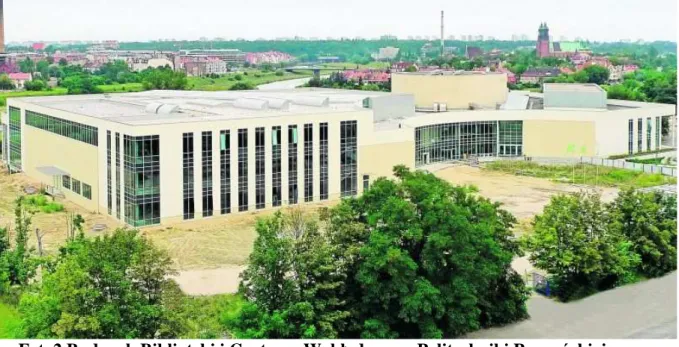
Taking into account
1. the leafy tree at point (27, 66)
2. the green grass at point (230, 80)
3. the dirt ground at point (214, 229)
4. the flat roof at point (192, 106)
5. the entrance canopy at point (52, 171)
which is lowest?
the dirt ground at point (214, 229)

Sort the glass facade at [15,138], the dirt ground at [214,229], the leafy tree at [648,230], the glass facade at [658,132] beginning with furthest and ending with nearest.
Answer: the glass facade at [658,132] → the glass facade at [15,138] → the dirt ground at [214,229] → the leafy tree at [648,230]

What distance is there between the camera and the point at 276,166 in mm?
26453

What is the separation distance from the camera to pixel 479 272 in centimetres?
1449

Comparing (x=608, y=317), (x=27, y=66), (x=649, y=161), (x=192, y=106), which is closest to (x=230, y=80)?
(x=27, y=66)

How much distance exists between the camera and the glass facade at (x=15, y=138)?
33094 millimetres

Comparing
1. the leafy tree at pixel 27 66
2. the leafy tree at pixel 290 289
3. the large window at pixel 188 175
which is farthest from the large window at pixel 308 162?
the leafy tree at pixel 27 66

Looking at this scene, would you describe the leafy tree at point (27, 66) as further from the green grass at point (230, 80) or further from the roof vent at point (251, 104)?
the roof vent at point (251, 104)

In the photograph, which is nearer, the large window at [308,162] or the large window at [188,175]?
the large window at [188,175]

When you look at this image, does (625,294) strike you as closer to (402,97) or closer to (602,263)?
(602,263)

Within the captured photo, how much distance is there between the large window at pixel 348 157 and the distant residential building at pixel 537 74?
54.9 meters

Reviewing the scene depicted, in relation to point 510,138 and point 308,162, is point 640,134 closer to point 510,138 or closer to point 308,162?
point 510,138

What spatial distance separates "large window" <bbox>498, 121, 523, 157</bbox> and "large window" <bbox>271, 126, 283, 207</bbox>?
14.1m

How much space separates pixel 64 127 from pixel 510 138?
1868 cm

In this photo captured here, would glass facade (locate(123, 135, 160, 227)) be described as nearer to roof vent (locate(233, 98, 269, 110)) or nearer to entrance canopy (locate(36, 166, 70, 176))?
entrance canopy (locate(36, 166, 70, 176))
